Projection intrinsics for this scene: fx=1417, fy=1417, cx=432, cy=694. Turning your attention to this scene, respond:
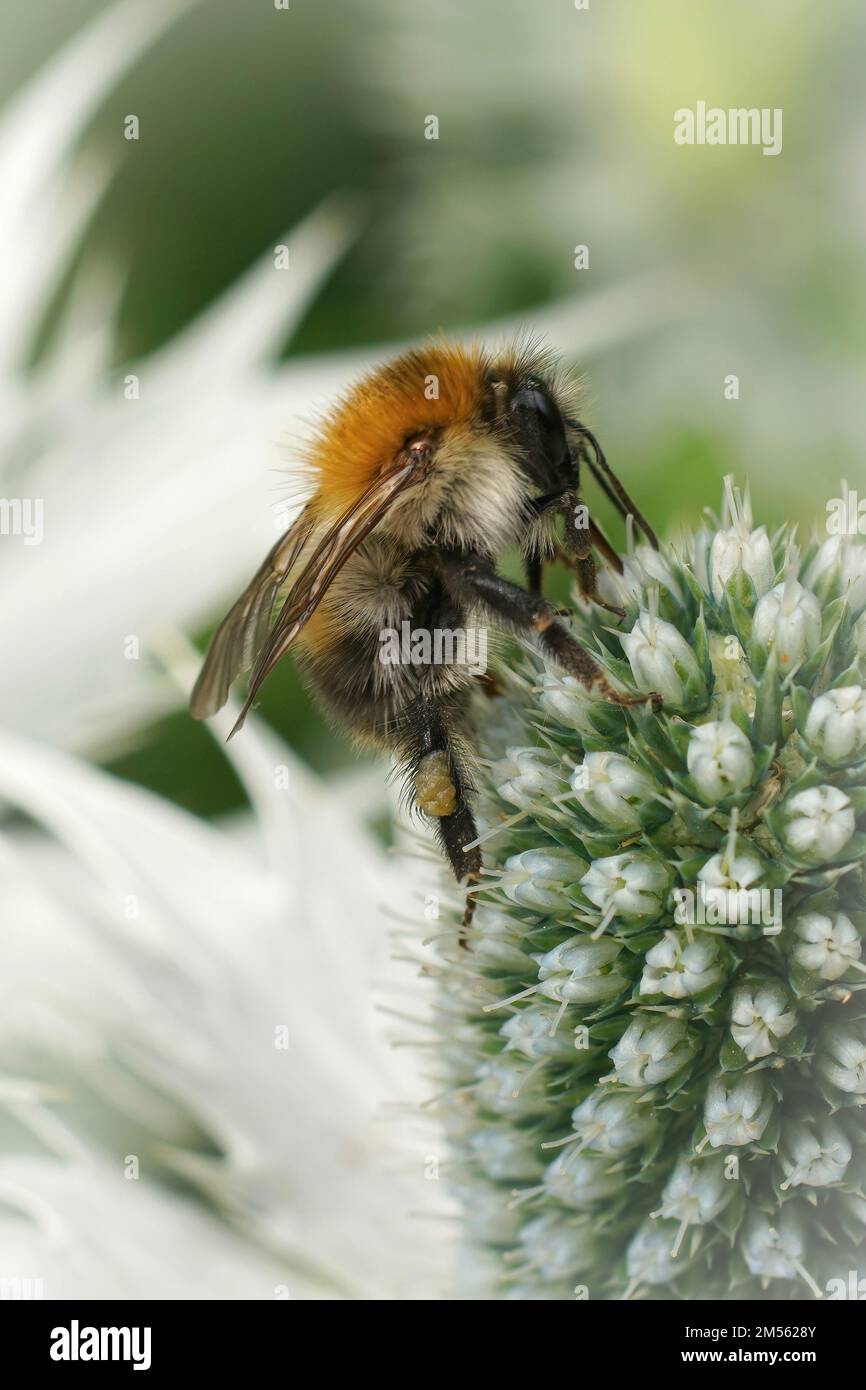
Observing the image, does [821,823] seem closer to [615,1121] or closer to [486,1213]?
[615,1121]

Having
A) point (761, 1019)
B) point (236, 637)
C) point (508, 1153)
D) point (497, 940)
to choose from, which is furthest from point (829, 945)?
point (236, 637)

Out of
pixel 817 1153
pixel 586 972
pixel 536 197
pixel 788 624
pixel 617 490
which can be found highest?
pixel 536 197

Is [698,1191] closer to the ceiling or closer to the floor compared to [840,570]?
closer to the floor

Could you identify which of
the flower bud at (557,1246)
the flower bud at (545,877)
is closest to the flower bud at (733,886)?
the flower bud at (545,877)

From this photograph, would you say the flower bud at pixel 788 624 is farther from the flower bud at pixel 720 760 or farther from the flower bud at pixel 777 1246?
the flower bud at pixel 777 1246

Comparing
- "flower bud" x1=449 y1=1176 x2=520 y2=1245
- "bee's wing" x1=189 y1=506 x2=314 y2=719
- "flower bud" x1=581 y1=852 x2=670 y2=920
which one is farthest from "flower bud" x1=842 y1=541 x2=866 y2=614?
"flower bud" x1=449 y1=1176 x2=520 y2=1245

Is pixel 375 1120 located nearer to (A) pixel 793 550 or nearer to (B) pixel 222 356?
(A) pixel 793 550

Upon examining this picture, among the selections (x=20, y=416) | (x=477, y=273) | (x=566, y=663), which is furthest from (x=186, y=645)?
(x=477, y=273)
